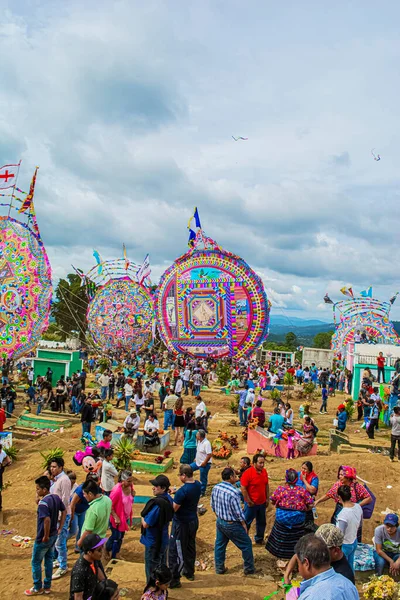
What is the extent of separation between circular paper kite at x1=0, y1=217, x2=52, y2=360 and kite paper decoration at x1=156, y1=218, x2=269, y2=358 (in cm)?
1041

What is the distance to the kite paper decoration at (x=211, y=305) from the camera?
30672mm

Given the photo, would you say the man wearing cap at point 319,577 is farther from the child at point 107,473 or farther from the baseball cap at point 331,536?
the child at point 107,473

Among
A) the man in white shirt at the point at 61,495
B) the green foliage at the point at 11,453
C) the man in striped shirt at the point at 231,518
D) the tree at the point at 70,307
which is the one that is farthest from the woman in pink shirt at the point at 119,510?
the tree at the point at 70,307

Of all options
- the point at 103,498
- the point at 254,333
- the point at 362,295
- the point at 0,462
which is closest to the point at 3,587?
the point at 103,498

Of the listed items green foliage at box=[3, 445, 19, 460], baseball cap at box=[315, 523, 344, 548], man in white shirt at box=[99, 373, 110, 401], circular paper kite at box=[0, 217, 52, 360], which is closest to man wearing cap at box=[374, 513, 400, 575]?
baseball cap at box=[315, 523, 344, 548]

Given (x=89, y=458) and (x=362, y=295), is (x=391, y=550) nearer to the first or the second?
(x=89, y=458)

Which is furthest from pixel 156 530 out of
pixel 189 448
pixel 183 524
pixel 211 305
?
pixel 211 305

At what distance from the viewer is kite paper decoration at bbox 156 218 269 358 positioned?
101ft

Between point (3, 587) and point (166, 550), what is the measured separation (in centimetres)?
208

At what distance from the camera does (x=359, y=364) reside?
19828 mm

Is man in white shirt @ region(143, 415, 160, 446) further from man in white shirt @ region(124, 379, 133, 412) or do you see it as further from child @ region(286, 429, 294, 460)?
man in white shirt @ region(124, 379, 133, 412)

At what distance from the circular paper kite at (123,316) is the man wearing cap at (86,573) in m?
34.2

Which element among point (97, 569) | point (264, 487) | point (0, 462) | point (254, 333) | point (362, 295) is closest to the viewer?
point (97, 569)

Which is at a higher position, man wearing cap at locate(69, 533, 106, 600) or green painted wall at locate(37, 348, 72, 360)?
green painted wall at locate(37, 348, 72, 360)
